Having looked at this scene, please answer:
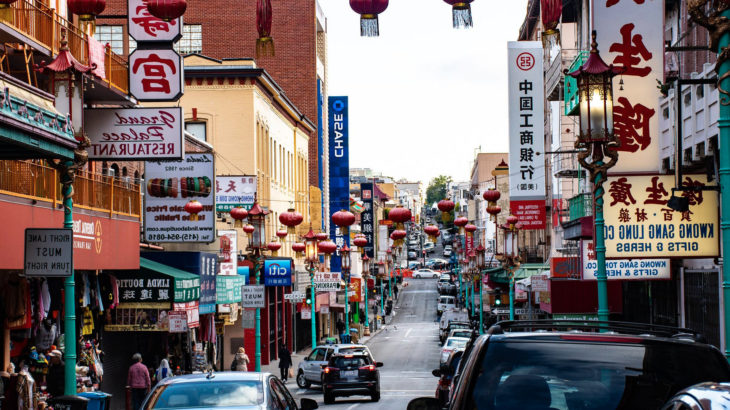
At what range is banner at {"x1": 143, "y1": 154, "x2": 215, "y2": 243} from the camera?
107 ft

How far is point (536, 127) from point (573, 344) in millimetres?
39453

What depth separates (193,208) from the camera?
31844 millimetres

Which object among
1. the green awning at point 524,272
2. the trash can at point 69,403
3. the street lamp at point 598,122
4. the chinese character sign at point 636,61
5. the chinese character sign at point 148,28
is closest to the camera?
the trash can at point 69,403

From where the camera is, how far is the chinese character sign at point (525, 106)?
45.7 meters

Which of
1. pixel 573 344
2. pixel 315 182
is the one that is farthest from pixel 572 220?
pixel 315 182

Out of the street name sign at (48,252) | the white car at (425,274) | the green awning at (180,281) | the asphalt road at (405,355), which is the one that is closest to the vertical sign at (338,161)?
the asphalt road at (405,355)

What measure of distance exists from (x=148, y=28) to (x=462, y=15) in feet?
46.9

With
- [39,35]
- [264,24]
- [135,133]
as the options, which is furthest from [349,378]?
[264,24]

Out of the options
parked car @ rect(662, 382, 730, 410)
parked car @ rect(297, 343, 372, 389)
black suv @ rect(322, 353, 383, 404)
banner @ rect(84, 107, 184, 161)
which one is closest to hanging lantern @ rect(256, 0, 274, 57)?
parked car @ rect(662, 382, 730, 410)

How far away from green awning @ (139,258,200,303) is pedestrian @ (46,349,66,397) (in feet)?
22.8

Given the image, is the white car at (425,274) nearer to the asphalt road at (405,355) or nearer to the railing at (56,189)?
the asphalt road at (405,355)

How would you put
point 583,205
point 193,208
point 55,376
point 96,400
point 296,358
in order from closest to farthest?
point 96,400
point 55,376
point 583,205
point 193,208
point 296,358

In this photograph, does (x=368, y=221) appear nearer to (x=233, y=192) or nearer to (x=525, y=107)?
(x=525, y=107)

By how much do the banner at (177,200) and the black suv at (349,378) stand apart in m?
5.23
